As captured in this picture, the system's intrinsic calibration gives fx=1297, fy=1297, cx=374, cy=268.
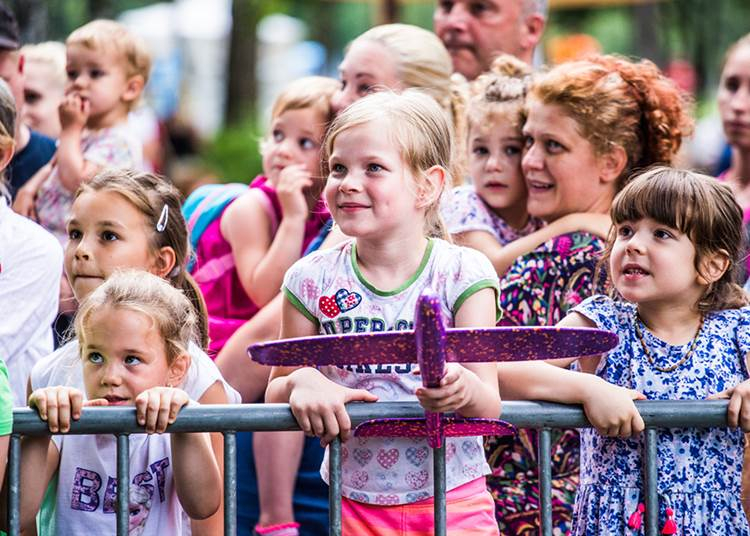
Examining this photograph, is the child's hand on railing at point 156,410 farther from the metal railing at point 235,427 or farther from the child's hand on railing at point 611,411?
the child's hand on railing at point 611,411

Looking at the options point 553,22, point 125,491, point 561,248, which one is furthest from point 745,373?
point 553,22

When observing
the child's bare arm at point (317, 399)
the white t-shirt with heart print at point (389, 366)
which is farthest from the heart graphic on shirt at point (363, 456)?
the child's bare arm at point (317, 399)

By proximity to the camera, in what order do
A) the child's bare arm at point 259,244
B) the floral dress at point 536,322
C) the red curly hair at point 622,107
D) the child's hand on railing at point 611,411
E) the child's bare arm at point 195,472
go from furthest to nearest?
the child's bare arm at point 259,244, the red curly hair at point 622,107, the floral dress at point 536,322, the child's bare arm at point 195,472, the child's hand on railing at point 611,411

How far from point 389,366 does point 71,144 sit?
237 centimetres

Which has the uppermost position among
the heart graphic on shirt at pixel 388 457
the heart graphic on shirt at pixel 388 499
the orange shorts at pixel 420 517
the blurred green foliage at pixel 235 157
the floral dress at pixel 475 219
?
the blurred green foliage at pixel 235 157

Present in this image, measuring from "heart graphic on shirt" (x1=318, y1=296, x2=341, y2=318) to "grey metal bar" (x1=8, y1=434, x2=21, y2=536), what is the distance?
89 centimetres

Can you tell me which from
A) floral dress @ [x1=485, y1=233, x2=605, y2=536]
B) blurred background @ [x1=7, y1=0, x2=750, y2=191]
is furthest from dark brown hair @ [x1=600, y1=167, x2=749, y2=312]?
blurred background @ [x1=7, y1=0, x2=750, y2=191]

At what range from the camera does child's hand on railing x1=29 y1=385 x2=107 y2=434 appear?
3.22 m

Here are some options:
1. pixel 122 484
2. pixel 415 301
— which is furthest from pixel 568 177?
pixel 122 484

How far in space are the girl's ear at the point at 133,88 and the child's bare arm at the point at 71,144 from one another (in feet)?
Answer: 2.16

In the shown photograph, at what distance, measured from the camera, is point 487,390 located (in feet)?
10.6

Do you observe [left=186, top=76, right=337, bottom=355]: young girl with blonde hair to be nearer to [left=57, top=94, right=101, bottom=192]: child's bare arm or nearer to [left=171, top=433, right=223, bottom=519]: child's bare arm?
[left=57, top=94, right=101, bottom=192]: child's bare arm

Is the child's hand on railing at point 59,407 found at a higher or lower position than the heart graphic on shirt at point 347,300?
lower

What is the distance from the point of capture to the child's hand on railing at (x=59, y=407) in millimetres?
3221
